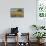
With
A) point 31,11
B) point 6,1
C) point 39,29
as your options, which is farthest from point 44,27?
point 6,1

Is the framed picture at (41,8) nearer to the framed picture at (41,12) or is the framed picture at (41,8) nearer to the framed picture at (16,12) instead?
the framed picture at (41,12)

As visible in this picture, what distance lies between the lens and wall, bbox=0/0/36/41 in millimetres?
7242

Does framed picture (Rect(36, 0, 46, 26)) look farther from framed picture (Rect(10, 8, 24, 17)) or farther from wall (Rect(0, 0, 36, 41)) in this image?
framed picture (Rect(10, 8, 24, 17))

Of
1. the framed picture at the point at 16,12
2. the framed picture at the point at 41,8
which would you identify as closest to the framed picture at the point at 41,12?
the framed picture at the point at 41,8

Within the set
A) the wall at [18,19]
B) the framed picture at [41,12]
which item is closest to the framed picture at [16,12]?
the wall at [18,19]

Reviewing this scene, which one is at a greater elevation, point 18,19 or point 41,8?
point 41,8

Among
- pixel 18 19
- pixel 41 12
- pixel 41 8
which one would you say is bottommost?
pixel 18 19

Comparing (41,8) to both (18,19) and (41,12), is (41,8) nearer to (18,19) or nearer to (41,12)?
(41,12)

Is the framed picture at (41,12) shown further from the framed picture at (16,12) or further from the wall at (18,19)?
the framed picture at (16,12)

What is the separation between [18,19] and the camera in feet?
24.0

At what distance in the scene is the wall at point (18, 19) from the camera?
23.8 feet

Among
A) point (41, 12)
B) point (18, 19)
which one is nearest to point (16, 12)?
point (18, 19)

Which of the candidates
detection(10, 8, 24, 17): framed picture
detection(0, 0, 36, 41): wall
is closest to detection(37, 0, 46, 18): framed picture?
detection(0, 0, 36, 41): wall

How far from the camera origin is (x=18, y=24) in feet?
24.0
